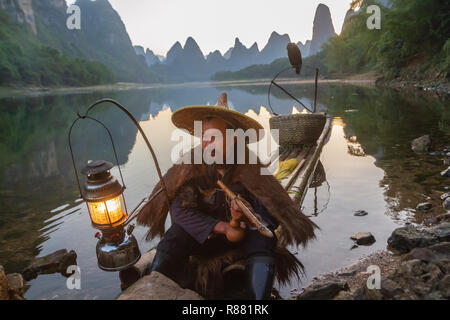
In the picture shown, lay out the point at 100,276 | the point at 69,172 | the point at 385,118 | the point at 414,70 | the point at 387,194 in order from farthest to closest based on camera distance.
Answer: the point at 414,70 < the point at 385,118 < the point at 69,172 < the point at 387,194 < the point at 100,276

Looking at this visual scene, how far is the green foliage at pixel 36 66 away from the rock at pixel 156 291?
2308 inches

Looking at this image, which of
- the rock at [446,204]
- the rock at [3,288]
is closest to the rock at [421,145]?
the rock at [446,204]

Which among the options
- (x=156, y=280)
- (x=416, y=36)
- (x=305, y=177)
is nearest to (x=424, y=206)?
(x=305, y=177)

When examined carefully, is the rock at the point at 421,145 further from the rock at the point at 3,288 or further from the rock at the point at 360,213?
the rock at the point at 3,288

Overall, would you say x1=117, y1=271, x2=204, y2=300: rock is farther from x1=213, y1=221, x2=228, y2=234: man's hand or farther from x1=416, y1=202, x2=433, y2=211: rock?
x1=416, y1=202, x2=433, y2=211: rock

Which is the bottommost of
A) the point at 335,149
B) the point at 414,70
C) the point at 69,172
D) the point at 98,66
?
the point at 69,172

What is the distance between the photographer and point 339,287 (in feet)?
7.41

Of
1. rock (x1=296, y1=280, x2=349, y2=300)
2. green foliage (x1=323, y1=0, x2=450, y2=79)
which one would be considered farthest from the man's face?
green foliage (x1=323, y1=0, x2=450, y2=79)

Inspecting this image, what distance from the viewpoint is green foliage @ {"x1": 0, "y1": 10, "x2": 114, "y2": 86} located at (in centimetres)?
5089

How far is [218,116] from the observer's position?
239 centimetres

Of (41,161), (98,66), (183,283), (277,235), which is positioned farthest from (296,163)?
(98,66)

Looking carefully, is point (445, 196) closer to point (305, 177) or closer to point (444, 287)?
point (305, 177)

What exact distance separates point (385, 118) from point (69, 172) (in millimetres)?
10582
